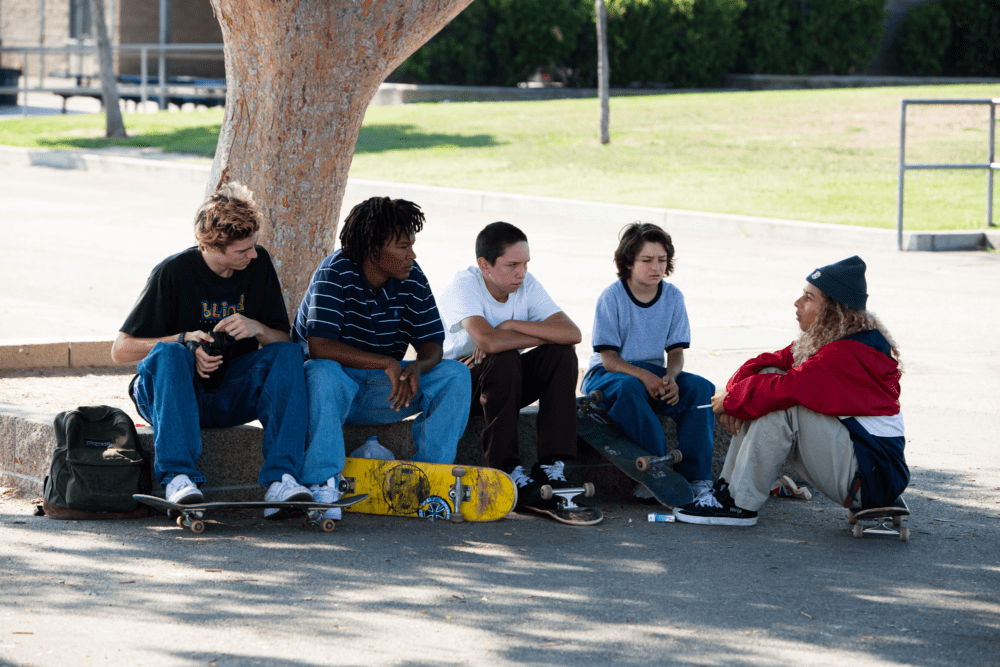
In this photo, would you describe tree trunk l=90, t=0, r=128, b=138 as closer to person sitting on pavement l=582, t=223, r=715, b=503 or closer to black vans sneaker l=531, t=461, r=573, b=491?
person sitting on pavement l=582, t=223, r=715, b=503

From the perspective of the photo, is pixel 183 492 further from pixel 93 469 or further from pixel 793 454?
pixel 793 454

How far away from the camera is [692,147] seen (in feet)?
68.4

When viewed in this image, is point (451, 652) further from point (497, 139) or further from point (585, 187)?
point (497, 139)

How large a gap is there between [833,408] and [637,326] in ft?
3.75

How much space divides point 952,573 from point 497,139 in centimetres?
1796

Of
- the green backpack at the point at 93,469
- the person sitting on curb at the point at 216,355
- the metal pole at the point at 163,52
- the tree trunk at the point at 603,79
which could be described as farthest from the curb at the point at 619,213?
the metal pole at the point at 163,52

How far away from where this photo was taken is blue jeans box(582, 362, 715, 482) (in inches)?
219

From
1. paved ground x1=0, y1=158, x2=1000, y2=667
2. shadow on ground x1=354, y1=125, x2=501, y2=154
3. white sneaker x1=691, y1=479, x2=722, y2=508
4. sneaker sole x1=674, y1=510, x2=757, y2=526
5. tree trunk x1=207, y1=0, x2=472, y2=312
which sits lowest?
paved ground x1=0, y1=158, x2=1000, y2=667

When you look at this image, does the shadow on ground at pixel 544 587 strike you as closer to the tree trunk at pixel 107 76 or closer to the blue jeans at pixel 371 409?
the blue jeans at pixel 371 409

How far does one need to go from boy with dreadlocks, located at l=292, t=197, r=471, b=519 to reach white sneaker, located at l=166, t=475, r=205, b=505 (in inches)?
19.8

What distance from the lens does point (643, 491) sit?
221 inches

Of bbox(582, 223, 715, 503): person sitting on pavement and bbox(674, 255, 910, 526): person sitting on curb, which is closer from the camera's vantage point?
bbox(674, 255, 910, 526): person sitting on curb

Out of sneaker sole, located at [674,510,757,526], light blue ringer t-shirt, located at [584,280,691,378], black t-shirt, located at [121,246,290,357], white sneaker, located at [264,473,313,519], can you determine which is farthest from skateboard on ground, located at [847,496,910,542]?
black t-shirt, located at [121,246,290,357]

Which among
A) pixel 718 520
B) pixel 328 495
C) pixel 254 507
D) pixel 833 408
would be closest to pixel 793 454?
pixel 833 408
